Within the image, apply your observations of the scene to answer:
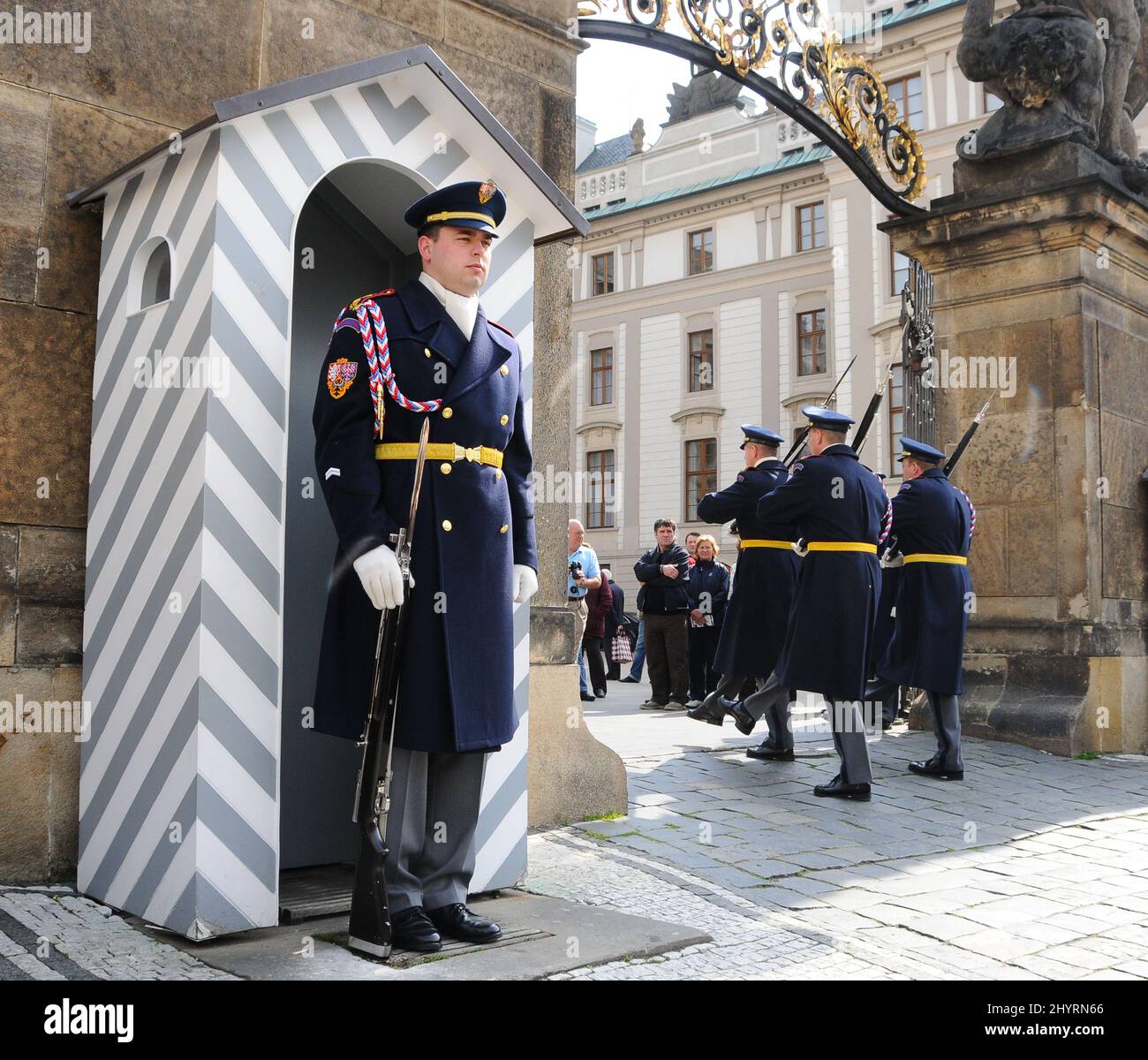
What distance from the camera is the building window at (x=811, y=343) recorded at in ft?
111

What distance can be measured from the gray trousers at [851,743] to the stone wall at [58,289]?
12.5ft

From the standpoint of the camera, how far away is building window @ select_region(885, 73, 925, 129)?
30078mm

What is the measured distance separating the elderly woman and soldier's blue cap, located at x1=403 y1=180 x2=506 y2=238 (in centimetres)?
881

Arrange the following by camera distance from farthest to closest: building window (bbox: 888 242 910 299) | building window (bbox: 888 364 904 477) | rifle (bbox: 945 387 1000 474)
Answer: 1. building window (bbox: 888 242 910 299)
2. building window (bbox: 888 364 904 477)
3. rifle (bbox: 945 387 1000 474)

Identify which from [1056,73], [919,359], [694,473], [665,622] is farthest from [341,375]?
[694,473]

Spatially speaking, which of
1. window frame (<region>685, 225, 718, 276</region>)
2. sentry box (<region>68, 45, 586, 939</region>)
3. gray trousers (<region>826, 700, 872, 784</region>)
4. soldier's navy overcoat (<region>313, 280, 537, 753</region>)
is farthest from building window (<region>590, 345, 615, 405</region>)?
soldier's navy overcoat (<region>313, 280, 537, 753</region>)

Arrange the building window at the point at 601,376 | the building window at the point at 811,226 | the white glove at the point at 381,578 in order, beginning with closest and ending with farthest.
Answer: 1. the white glove at the point at 381,578
2. the building window at the point at 811,226
3. the building window at the point at 601,376

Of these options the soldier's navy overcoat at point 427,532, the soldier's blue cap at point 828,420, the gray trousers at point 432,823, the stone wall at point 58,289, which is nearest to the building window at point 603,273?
the soldier's blue cap at point 828,420

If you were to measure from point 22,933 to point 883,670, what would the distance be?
5805mm

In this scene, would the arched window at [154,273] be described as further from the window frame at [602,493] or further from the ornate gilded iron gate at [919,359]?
the window frame at [602,493]

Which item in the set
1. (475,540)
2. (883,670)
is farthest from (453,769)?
(883,670)

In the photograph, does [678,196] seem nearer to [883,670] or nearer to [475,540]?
[883,670]

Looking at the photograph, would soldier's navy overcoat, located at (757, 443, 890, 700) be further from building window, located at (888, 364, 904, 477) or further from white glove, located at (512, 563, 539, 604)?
building window, located at (888, 364, 904, 477)
